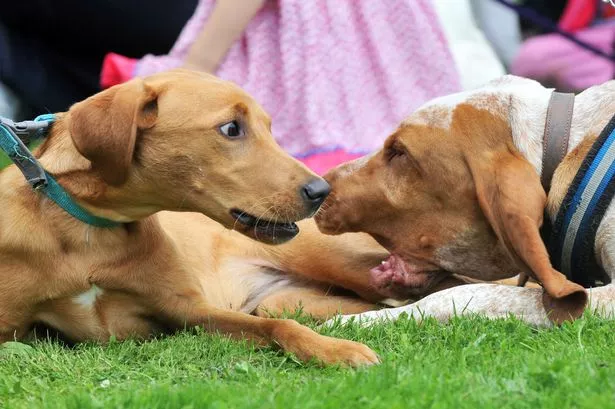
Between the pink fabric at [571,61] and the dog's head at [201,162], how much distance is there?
4.72m

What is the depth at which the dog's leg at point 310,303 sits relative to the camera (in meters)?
5.78

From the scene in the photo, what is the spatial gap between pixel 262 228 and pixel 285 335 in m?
0.45

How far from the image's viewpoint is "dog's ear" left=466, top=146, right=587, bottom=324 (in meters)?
4.62

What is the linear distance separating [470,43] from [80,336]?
4573mm

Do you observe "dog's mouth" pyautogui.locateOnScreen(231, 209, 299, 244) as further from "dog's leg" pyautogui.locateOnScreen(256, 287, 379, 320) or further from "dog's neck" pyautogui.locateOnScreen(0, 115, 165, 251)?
"dog's leg" pyautogui.locateOnScreen(256, 287, 379, 320)

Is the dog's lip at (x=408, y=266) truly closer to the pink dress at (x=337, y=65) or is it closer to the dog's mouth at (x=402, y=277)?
the dog's mouth at (x=402, y=277)

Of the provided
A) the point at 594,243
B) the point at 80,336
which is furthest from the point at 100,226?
the point at 594,243

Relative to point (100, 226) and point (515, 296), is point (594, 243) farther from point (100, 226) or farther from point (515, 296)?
point (100, 226)

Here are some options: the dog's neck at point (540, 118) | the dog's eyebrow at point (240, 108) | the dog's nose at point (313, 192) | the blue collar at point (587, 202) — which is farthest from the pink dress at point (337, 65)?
the dog's nose at point (313, 192)

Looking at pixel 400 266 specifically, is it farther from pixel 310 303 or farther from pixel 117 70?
pixel 117 70

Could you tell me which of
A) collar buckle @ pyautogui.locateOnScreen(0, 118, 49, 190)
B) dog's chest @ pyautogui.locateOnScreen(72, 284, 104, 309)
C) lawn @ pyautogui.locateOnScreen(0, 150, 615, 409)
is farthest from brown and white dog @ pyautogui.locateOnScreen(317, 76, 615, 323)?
collar buckle @ pyautogui.locateOnScreen(0, 118, 49, 190)

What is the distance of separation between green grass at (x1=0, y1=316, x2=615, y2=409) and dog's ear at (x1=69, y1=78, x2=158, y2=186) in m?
0.77

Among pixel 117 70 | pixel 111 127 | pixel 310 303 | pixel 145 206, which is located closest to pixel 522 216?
pixel 310 303

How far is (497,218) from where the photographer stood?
5.00 metres
